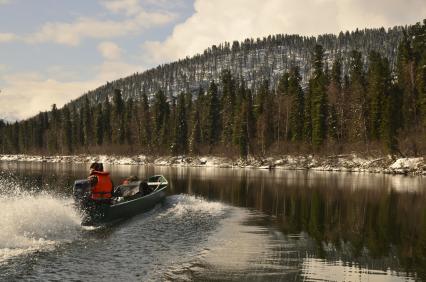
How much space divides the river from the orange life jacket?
1.26 metres

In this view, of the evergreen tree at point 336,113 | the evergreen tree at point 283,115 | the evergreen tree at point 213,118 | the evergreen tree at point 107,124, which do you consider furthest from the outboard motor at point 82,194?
the evergreen tree at point 107,124

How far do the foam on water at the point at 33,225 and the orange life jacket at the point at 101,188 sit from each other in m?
1.21

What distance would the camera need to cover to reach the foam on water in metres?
14.7

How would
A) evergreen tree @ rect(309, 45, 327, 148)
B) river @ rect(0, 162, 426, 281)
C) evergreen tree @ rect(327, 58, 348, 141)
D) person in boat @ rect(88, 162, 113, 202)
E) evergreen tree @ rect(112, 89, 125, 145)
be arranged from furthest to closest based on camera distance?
evergreen tree @ rect(112, 89, 125, 145) → evergreen tree @ rect(309, 45, 327, 148) → evergreen tree @ rect(327, 58, 348, 141) → person in boat @ rect(88, 162, 113, 202) → river @ rect(0, 162, 426, 281)

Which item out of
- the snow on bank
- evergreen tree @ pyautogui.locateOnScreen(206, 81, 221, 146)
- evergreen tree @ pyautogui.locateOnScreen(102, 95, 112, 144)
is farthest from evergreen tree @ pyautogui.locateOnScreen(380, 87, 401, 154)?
evergreen tree @ pyautogui.locateOnScreen(102, 95, 112, 144)

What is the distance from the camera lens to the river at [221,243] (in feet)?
40.3

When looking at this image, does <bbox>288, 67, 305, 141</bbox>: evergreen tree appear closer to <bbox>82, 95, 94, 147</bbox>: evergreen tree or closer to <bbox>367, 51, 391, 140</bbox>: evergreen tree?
<bbox>367, 51, 391, 140</bbox>: evergreen tree

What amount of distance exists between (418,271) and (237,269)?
5211mm

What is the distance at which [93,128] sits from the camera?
138625 millimetres

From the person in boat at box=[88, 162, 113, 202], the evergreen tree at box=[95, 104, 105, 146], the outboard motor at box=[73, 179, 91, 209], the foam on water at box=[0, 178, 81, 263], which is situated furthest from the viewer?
the evergreen tree at box=[95, 104, 105, 146]

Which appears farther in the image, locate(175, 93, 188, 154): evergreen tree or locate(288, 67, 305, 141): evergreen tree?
locate(175, 93, 188, 154): evergreen tree

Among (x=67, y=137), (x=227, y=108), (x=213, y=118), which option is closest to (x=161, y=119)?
(x=213, y=118)

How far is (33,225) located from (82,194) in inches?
115

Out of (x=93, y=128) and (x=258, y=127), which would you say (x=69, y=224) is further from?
(x=93, y=128)
